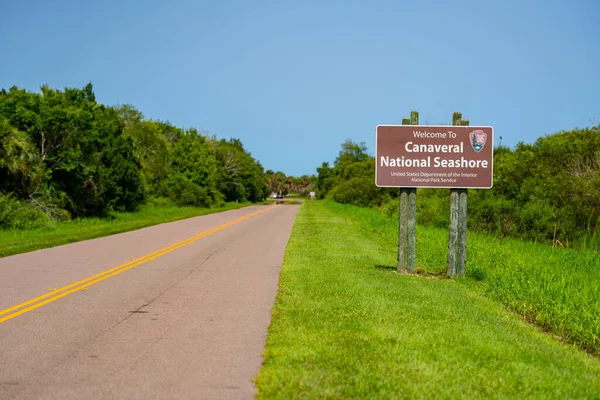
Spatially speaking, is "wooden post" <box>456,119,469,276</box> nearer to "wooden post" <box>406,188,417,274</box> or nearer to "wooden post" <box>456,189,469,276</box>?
"wooden post" <box>456,189,469,276</box>

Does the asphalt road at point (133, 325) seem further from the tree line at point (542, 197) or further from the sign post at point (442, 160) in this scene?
the tree line at point (542, 197)

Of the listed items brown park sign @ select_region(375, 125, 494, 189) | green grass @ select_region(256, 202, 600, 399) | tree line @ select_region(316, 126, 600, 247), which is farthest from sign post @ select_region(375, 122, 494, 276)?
tree line @ select_region(316, 126, 600, 247)

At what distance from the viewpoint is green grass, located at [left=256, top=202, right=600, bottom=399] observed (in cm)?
531

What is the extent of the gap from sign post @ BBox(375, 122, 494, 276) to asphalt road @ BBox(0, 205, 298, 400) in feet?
11.5

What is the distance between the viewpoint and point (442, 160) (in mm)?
12797

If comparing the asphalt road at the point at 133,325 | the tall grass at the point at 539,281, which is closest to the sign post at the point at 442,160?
the tall grass at the point at 539,281

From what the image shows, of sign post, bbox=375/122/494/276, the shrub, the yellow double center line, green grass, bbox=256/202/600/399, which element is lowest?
the yellow double center line

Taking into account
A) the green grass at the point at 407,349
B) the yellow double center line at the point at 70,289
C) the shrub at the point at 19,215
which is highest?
the shrub at the point at 19,215

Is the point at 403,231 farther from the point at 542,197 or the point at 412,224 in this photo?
the point at 542,197

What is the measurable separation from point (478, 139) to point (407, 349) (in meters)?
7.31

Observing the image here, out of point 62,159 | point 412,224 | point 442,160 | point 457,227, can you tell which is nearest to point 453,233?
point 457,227

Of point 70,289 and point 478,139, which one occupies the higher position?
point 478,139

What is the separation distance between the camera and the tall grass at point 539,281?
338 inches

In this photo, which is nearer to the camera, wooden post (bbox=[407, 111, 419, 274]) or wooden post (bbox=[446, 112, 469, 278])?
wooden post (bbox=[446, 112, 469, 278])
